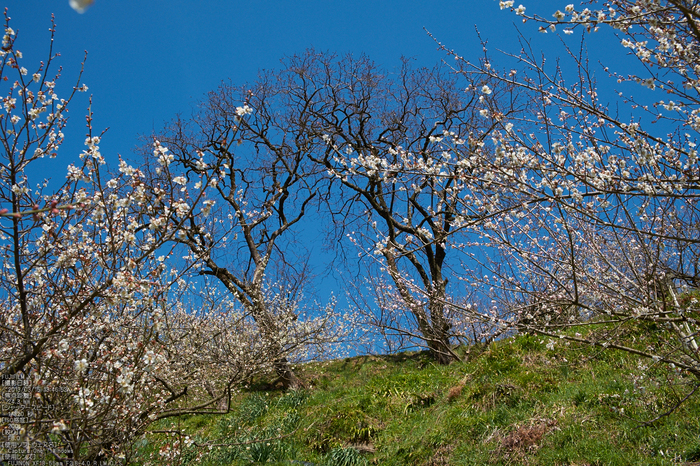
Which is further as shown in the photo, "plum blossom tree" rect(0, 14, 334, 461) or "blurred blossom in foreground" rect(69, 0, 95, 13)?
"plum blossom tree" rect(0, 14, 334, 461)

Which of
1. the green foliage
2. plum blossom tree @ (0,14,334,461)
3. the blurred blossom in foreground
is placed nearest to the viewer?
the blurred blossom in foreground

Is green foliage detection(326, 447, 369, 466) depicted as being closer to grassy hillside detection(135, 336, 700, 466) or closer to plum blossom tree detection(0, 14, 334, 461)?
grassy hillside detection(135, 336, 700, 466)

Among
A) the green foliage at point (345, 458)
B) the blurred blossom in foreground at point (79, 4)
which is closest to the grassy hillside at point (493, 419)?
the green foliage at point (345, 458)

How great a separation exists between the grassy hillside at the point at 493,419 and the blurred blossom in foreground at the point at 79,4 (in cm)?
375

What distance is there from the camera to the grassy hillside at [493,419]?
431 centimetres

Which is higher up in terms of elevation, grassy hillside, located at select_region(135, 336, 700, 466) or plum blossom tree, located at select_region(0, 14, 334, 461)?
plum blossom tree, located at select_region(0, 14, 334, 461)

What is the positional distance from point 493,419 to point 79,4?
18.3 ft

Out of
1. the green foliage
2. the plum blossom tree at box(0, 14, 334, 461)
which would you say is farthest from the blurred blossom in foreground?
the green foliage

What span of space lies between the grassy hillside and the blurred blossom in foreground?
375 cm

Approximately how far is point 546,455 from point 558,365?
204 centimetres

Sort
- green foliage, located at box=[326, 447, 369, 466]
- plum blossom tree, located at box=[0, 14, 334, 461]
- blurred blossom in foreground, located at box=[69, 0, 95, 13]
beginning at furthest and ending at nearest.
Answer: green foliage, located at box=[326, 447, 369, 466], plum blossom tree, located at box=[0, 14, 334, 461], blurred blossom in foreground, located at box=[69, 0, 95, 13]

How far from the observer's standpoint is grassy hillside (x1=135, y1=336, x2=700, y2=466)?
4.31 metres

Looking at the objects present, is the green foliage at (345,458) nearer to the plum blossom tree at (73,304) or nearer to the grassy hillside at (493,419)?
the grassy hillside at (493,419)

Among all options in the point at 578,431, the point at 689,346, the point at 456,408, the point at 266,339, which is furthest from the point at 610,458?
the point at 266,339
